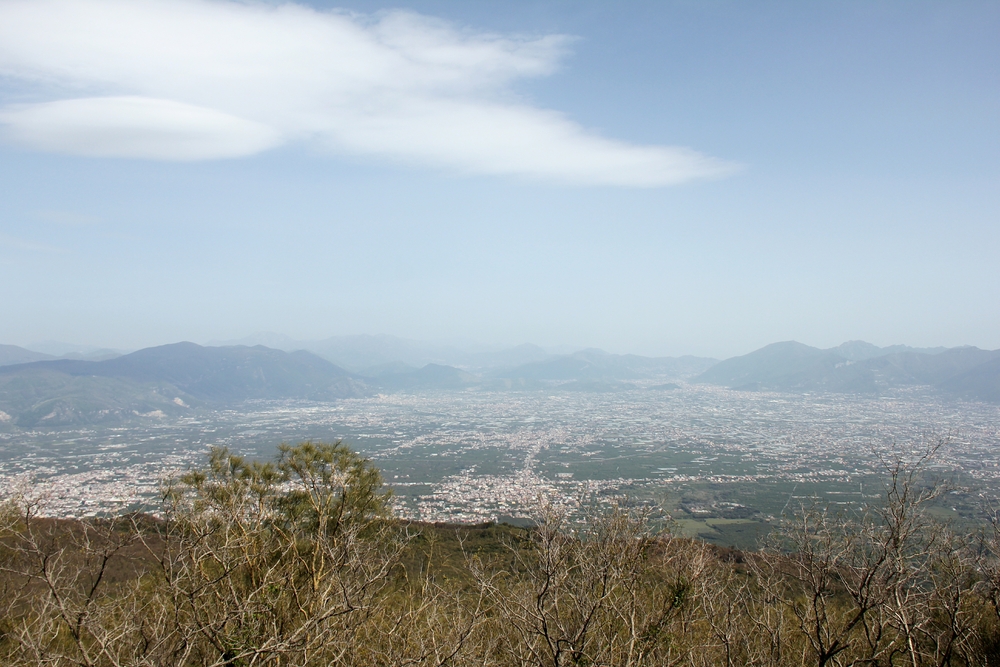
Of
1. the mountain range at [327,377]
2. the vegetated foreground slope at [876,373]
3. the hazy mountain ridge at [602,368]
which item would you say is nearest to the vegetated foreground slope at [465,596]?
the mountain range at [327,377]

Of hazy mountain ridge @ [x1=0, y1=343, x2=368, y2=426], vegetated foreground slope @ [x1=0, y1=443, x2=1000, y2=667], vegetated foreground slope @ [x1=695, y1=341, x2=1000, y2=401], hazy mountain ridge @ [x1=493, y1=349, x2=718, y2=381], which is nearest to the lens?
vegetated foreground slope @ [x1=0, y1=443, x2=1000, y2=667]

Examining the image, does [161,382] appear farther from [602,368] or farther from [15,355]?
[602,368]

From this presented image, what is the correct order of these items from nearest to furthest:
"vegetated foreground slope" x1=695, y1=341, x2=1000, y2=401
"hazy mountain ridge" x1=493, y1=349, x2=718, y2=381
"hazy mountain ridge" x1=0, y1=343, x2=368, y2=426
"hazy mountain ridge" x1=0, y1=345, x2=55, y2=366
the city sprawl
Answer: the city sprawl
"hazy mountain ridge" x1=0, y1=343, x2=368, y2=426
"vegetated foreground slope" x1=695, y1=341, x2=1000, y2=401
"hazy mountain ridge" x1=0, y1=345, x2=55, y2=366
"hazy mountain ridge" x1=493, y1=349, x2=718, y2=381

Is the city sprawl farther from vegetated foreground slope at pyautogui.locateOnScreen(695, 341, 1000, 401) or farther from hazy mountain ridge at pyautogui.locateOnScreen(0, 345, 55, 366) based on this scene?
hazy mountain ridge at pyautogui.locateOnScreen(0, 345, 55, 366)

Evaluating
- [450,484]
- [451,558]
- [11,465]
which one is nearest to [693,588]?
[451,558]

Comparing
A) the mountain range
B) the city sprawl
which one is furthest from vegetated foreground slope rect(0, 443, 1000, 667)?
the mountain range

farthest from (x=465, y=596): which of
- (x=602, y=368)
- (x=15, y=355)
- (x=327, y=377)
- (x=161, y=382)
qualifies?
(x=15, y=355)

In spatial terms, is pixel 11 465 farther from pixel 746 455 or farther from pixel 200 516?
pixel 746 455
